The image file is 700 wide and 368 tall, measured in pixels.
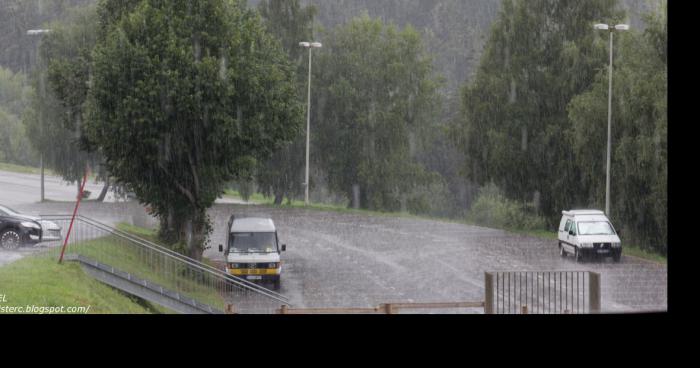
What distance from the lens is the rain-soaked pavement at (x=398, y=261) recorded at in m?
17.4

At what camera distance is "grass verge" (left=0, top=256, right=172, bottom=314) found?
32.5 ft

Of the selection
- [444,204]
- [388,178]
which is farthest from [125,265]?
[444,204]

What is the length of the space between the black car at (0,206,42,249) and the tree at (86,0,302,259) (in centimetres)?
267

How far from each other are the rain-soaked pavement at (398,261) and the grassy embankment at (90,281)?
126 cm

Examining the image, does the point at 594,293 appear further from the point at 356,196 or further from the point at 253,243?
the point at 356,196

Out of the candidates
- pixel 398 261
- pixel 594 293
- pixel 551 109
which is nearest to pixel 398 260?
pixel 398 261

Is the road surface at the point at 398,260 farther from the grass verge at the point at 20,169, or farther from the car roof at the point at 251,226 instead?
the grass verge at the point at 20,169

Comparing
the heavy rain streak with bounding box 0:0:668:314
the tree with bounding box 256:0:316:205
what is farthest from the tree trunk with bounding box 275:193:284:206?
the heavy rain streak with bounding box 0:0:668:314

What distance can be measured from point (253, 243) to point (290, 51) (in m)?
21.8

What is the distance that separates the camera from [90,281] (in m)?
13.0

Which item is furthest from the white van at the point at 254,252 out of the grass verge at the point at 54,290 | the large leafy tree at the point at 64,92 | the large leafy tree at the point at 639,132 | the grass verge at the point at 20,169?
the grass verge at the point at 20,169

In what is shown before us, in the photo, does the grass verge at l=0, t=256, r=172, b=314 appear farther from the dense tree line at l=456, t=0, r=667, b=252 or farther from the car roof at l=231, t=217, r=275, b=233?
the dense tree line at l=456, t=0, r=667, b=252

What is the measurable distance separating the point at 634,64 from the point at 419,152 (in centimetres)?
1837
